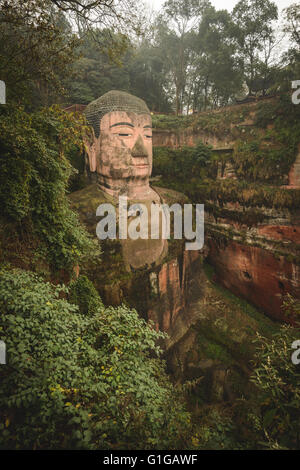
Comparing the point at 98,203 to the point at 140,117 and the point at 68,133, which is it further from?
the point at 140,117

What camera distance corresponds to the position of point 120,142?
7105 millimetres

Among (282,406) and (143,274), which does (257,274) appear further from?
(282,406)

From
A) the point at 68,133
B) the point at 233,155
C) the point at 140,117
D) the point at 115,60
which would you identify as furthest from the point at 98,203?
the point at 233,155

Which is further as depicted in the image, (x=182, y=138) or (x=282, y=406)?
(x=182, y=138)

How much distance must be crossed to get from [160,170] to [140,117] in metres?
4.80

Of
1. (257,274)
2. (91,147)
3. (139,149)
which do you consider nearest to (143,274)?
(139,149)

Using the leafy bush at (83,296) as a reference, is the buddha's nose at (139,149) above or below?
above

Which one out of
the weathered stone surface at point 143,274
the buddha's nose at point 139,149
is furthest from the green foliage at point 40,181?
the buddha's nose at point 139,149

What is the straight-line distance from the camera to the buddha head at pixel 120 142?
7039mm

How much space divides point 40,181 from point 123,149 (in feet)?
11.5

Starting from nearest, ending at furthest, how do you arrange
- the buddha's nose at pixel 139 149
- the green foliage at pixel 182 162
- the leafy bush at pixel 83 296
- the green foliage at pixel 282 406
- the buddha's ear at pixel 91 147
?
the green foliage at pixel 282 406
the leafy bush at pixel 83 296
the buddha's nose at pixel 139 149
the buddha's ear at pixel 91 147
the green foliage at pixel 182 162

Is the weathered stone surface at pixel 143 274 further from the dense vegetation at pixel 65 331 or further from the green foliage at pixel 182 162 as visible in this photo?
the green foliage at pixel 182 162
